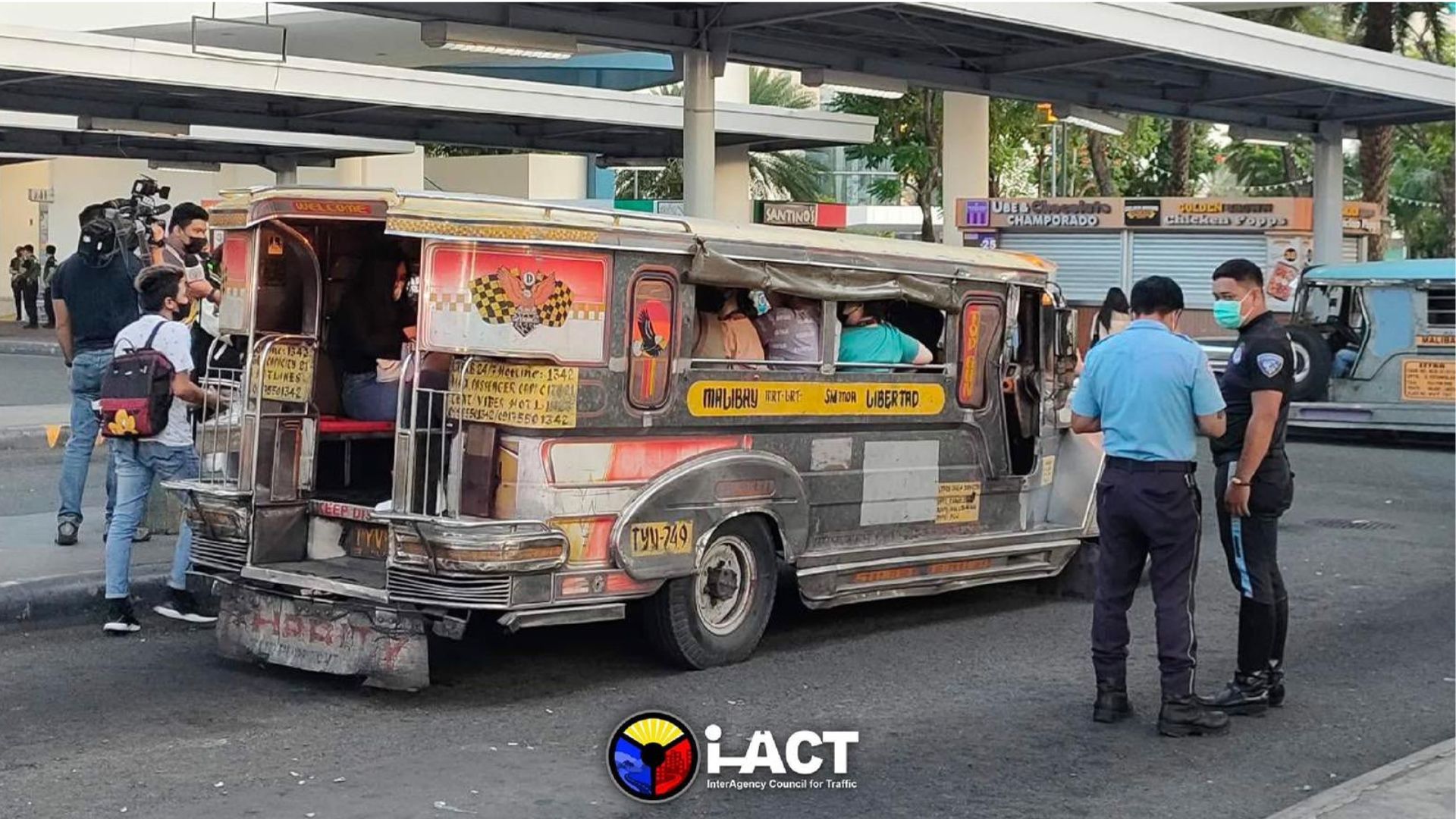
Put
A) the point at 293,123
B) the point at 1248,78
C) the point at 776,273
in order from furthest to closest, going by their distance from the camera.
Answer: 1. the point at 293,123
2. the point at 1248,78
3. the point at 776,273

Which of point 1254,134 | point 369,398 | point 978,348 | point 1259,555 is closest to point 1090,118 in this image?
point 1254,134

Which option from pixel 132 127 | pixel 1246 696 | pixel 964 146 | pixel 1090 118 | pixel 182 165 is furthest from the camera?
pixel 182 165

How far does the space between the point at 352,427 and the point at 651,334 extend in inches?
75.3

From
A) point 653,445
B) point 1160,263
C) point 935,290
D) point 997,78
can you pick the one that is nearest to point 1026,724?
point 653,445

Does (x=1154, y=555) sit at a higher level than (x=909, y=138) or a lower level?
lower

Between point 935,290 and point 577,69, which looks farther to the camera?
point 577,69

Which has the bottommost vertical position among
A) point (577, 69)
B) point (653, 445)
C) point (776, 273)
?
point (653, 445)

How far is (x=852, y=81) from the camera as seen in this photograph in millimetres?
19656

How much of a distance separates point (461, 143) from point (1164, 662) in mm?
25316

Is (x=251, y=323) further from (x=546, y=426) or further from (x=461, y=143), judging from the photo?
(x=461, y=143)

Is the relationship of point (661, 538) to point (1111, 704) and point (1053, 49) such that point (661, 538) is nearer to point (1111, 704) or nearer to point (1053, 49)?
point (1111, 704)

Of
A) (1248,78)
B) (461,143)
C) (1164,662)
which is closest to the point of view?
(1164,662)

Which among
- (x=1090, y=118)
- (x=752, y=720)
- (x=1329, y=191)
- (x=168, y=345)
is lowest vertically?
(x=752, y=720)

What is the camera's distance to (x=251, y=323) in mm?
8812
